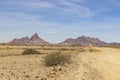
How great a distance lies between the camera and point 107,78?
762 inches

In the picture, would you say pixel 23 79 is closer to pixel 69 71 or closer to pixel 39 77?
pixel 39 77

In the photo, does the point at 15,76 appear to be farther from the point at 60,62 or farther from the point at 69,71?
the point at 60,62

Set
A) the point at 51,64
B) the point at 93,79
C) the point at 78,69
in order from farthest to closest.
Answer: the point at 51,64
the point at 78,69
the point at 93,79

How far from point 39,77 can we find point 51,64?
17.8 ft

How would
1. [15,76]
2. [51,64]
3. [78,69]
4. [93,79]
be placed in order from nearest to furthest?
[93,79] → [15,76] → [78,69] → [51,64]

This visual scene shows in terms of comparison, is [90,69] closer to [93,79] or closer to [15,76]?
[93,79]

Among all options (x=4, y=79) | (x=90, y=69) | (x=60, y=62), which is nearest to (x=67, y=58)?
(x=60, y=62)

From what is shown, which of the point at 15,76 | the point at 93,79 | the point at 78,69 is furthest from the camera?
the point at 78,69

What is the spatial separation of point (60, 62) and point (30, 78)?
5949mm

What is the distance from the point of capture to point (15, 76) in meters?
19.8

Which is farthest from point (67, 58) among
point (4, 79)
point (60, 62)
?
point (4, 79)

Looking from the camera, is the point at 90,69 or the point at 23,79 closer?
the point at 23,79

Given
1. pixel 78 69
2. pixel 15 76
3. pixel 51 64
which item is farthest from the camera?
pixel 51 64

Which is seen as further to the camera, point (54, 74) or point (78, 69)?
point (78, 69)
